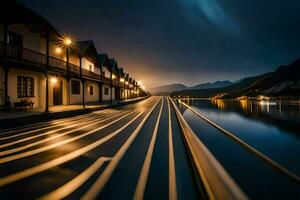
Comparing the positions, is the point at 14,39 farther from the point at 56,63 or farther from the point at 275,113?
the point at 275,113

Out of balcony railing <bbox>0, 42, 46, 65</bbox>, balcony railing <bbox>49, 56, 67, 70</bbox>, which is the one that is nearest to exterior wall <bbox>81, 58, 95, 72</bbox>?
balcony railing <bbox>49, 56, 67, 70</bbox>

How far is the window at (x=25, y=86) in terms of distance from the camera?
14219mm

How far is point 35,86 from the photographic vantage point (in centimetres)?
1594

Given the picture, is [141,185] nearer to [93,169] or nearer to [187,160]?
[93,169]

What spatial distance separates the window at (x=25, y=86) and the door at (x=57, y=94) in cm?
341

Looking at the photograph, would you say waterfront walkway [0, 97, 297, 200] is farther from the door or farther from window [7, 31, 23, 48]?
the door

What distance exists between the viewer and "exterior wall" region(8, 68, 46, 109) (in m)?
13.3

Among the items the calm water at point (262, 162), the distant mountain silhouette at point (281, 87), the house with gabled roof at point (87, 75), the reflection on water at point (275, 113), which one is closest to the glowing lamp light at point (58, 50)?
the house with gabled roof at point (87, 75)

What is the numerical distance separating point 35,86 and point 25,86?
1085mm

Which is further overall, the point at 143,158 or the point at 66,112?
the point at 66,112

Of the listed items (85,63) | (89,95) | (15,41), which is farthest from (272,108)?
(15,41)

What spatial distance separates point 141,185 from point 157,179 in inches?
14.8

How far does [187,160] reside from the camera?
4445 mm

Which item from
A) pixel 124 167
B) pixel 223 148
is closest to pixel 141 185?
pixel 124 167
